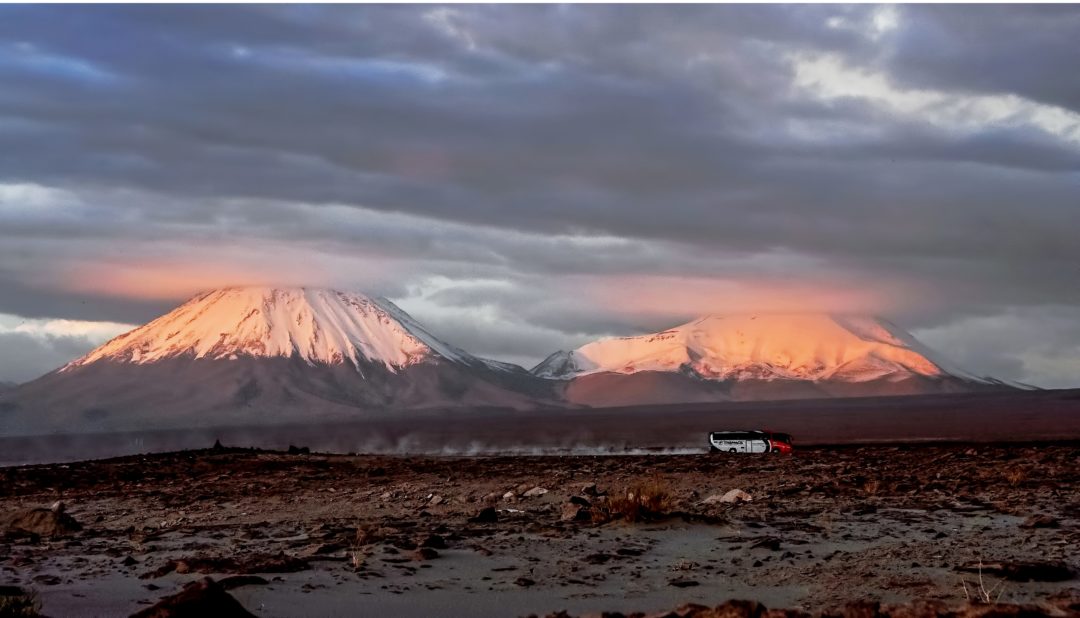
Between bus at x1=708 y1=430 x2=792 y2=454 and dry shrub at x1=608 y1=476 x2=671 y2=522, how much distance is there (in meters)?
28.5

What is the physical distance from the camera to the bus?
4453 centimetres

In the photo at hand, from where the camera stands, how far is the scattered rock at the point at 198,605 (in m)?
8.30

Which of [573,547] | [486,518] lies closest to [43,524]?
[486,518]

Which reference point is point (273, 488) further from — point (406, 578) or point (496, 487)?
point (406, 578)

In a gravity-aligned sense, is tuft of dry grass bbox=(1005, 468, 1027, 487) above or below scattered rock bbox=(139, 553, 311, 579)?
above

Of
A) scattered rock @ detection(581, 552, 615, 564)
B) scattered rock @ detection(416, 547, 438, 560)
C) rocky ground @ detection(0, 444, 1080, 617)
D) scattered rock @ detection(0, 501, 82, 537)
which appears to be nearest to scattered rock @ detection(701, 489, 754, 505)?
rocky ground @ detection(0, 444, 1080, 617)

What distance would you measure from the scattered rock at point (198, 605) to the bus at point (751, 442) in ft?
118

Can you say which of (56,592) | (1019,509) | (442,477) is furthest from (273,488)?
(1019,509)

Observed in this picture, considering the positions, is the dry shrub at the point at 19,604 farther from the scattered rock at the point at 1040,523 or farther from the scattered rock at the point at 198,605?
the scattered rock at the point at 1040,523

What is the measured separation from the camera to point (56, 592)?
35.2 feet

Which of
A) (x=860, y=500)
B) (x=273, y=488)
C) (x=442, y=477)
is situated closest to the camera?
(x=860, y=500)

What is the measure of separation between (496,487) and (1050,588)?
15.1 metres

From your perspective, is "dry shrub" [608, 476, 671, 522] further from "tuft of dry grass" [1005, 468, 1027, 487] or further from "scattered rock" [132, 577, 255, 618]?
"tuft of dry grass" [1005, 468, 1027, 487]

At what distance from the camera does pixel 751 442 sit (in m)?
45.5
